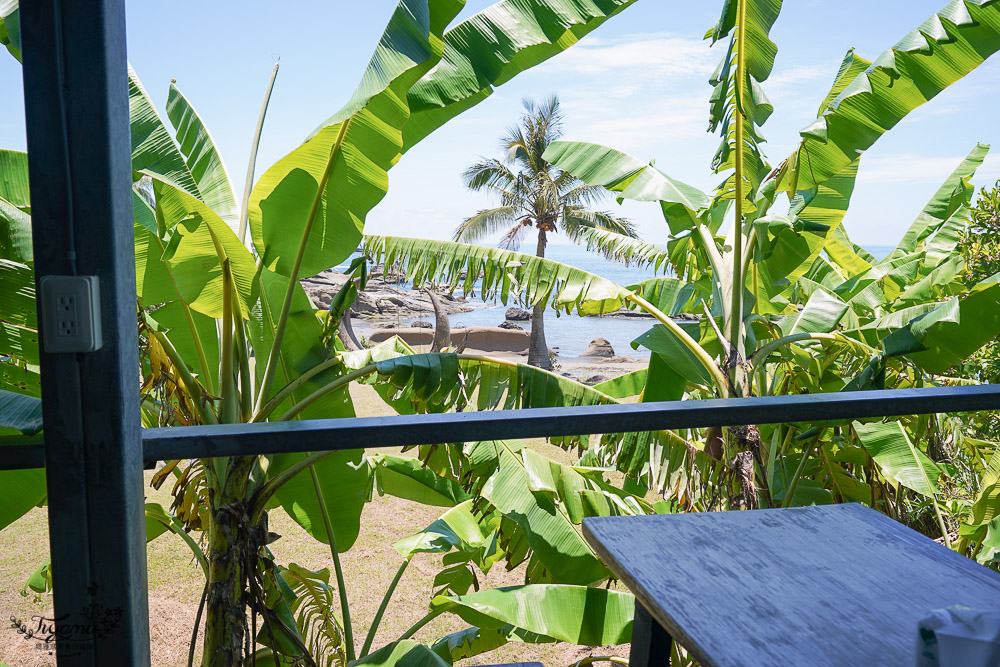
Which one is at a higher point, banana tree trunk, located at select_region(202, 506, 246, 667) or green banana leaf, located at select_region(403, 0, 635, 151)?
green banana leaf, located at select_region(403, 0, 635, 151)

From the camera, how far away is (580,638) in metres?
2.80

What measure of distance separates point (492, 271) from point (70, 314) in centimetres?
342

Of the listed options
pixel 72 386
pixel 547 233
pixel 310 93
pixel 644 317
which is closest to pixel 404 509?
pixel 72 386

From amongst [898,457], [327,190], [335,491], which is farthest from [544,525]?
[898,457]

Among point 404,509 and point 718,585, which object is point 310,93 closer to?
point 404,509

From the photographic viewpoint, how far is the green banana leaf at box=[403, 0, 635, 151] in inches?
96.7

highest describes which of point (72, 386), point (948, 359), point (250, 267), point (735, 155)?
point (735, 155)

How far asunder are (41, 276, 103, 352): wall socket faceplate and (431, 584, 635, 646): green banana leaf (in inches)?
81.0

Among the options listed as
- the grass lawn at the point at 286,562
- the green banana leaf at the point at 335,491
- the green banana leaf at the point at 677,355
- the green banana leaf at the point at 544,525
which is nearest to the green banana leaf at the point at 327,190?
the green banana leaf at the point at 335,491

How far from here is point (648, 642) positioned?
3.44 feet

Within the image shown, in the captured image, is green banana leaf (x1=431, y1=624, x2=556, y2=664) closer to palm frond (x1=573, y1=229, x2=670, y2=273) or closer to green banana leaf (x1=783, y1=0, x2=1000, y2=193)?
green banana leaf (x1=783, y1=0, x2=1000, y2=193)

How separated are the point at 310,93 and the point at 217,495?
159 ft

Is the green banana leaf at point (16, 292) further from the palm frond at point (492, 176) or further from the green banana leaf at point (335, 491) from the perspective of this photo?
the palm frond at point (492, 176)

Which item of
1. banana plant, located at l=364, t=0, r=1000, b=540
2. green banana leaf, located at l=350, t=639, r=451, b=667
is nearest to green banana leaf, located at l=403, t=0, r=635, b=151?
banana plant, located at l=364, t=0, r=1000, b=540
